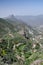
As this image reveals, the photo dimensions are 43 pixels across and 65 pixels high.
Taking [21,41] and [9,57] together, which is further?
[21,41]

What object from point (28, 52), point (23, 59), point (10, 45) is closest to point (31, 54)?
point (28, 52)

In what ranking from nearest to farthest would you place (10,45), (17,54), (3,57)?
1. (3,57)
2. (17,54)
3. (10,45)

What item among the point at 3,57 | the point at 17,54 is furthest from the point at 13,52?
the point at 3,57

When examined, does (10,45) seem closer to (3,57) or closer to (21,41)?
(21,41)

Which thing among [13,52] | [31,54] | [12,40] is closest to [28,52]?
[31,54]

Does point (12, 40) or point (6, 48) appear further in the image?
point (12, 40)

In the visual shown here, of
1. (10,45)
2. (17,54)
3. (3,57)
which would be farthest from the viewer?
(10,45)

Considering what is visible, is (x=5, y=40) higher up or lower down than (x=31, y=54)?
higher up

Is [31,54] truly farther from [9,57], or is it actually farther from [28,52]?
[9,57]
